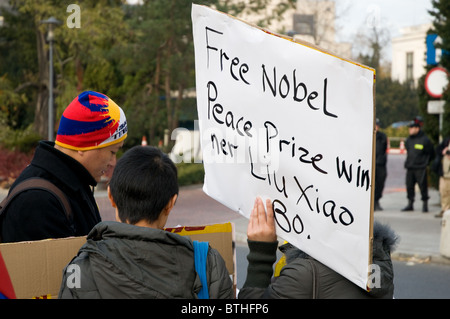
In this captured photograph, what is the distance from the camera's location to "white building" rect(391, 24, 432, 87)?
250ft

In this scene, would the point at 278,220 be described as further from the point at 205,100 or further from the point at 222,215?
the point at 222,215

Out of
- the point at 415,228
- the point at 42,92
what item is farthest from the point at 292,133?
the point at 42,92

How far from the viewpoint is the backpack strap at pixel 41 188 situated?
2375 mm

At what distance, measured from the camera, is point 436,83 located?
42.3 ft

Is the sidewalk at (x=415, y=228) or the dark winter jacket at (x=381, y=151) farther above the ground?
the dark winter jacket at (x=381, y=151)

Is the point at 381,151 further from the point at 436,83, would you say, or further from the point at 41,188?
the point at 41,188

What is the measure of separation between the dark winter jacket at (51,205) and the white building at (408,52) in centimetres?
7729

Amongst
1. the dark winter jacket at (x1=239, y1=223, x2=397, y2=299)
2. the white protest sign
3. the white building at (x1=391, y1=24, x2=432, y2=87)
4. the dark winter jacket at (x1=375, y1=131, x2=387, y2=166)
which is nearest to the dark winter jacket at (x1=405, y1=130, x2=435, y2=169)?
the dark winter jacket at (x1=375, y1=131, x2=387, y2=166)

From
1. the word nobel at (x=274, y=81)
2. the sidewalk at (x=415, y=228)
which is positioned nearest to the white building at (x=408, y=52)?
the sidewalk at (x=415, y=228)

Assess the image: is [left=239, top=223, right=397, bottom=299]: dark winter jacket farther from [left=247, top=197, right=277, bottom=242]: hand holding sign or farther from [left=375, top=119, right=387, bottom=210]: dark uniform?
[left=375, top=119, right=387, bottom=210]: dark uniform

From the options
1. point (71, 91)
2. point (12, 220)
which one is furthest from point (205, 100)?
point (71, 91)

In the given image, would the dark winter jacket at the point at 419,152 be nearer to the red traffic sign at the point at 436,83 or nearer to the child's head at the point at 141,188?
the red traffic sign at the point at 436,83

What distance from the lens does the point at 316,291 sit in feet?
7.05
